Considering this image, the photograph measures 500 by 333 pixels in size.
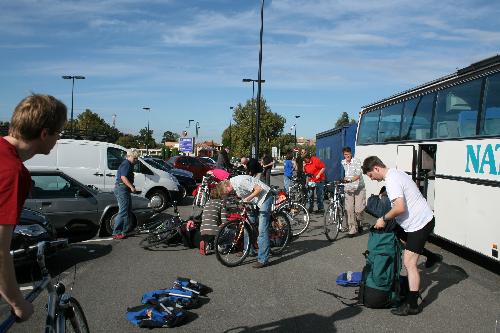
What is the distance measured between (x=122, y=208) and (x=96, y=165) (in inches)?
202

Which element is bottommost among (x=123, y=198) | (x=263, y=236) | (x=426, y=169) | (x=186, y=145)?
(x=263, y=236)

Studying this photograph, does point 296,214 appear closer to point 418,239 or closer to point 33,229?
point 418,239

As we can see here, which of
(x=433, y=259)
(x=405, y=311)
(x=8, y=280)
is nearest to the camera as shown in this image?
(x=8, y=280)

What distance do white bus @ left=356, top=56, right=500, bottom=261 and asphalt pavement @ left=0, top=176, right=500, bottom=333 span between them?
2.20 feet

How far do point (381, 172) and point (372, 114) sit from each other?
8.66m

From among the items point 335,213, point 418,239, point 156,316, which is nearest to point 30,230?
point 156,316

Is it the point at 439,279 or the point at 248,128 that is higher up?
the point at 248,128

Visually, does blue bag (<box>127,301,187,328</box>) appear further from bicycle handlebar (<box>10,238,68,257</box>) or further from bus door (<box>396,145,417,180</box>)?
bus door (<box>396,145,417,180</box>)

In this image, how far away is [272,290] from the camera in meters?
6.02

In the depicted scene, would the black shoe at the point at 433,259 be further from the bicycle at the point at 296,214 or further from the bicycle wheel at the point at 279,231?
the bicycle at the point at 296,214

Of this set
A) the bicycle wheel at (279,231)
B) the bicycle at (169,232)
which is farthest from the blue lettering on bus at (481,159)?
the bicycle at (169,232)

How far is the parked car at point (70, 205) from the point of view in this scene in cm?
885

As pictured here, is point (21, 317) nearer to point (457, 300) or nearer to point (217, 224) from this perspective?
point (457, 300)

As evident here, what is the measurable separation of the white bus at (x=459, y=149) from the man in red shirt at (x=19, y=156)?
6.23 meters
